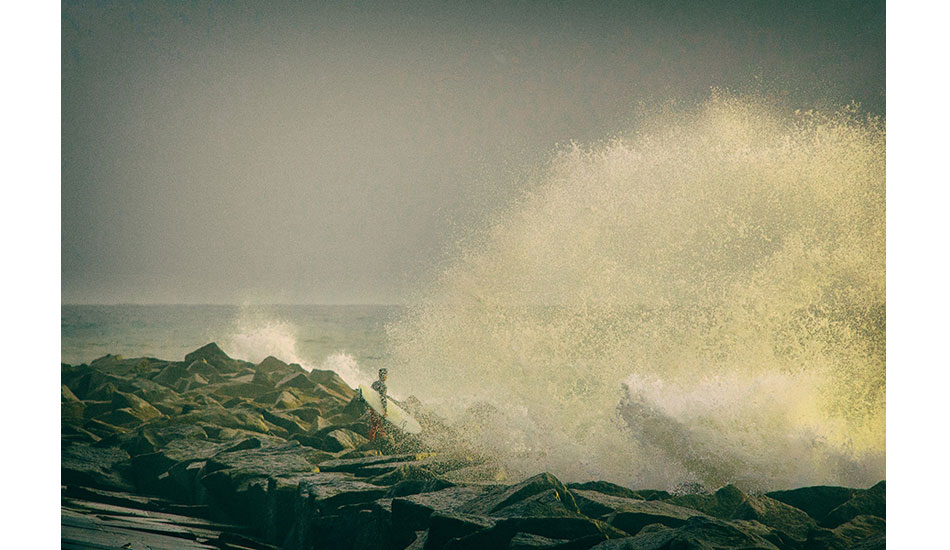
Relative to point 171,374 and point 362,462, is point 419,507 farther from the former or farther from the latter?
point 171,374

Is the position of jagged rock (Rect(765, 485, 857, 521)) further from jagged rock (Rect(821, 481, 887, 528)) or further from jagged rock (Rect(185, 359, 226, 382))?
jagged rock (Rect(185, 359, 226, 382))

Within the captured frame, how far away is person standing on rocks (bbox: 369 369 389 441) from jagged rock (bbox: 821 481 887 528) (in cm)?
234

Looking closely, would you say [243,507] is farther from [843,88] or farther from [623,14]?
[843,88]

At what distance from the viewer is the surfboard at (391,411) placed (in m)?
4.35

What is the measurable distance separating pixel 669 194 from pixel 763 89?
0.69m

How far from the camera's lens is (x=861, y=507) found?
11.4ft

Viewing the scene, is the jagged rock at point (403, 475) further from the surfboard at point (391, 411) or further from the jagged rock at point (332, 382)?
the jagged rock at point (332, 382)

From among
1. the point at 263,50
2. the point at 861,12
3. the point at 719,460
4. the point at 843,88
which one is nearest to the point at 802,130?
the point at 843,88

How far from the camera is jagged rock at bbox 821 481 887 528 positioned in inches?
135

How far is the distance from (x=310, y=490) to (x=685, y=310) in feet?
6.88

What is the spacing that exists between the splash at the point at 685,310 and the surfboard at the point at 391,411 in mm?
149

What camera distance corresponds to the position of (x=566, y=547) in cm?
315

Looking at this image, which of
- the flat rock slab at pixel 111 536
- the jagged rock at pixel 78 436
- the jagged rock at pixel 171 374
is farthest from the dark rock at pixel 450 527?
the jagged rock at pixel 78 436

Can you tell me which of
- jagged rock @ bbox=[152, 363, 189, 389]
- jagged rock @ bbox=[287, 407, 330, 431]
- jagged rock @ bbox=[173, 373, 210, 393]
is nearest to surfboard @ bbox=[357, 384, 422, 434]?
jagged rock @ bbox=[287, 407, 330, 431]
